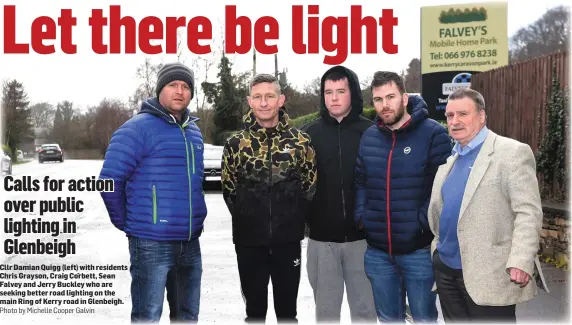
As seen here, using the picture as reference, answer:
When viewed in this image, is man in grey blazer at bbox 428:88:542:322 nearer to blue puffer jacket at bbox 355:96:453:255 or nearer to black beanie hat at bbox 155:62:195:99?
blue puffer jacket at bbox 355:96:453:255

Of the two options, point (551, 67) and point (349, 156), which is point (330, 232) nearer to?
point (349, 156)

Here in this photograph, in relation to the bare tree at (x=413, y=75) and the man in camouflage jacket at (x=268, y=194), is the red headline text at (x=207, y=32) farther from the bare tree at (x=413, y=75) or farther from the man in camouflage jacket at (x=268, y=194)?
the bare tree at (x=413, y=75)

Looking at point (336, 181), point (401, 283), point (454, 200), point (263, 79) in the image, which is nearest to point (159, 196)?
point (263, 79)

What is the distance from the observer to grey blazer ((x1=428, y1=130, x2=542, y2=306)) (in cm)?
321

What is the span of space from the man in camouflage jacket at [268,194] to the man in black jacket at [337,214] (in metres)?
0.15

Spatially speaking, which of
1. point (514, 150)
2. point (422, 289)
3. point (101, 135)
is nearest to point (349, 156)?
point (422, 289)

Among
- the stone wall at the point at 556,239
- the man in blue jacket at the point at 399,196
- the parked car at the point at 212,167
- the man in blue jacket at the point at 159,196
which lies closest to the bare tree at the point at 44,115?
the parked car at the point at 212,167

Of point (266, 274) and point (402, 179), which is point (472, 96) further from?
point (266, 274)

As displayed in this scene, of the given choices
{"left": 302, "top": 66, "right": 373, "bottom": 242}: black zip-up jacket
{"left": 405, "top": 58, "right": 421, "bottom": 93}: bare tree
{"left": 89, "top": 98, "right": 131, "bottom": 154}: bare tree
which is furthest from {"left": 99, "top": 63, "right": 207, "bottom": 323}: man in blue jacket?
{"left": 89, "top": 98, "right": 131, "bottom": 154}: bare tree

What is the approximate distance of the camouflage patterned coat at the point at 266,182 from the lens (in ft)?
13.4

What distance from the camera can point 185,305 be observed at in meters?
4.18

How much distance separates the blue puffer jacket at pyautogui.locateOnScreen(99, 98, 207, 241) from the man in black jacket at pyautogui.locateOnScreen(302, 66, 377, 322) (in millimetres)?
899

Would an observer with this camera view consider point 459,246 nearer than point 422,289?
Yes

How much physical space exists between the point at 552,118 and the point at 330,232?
16.8 feet
